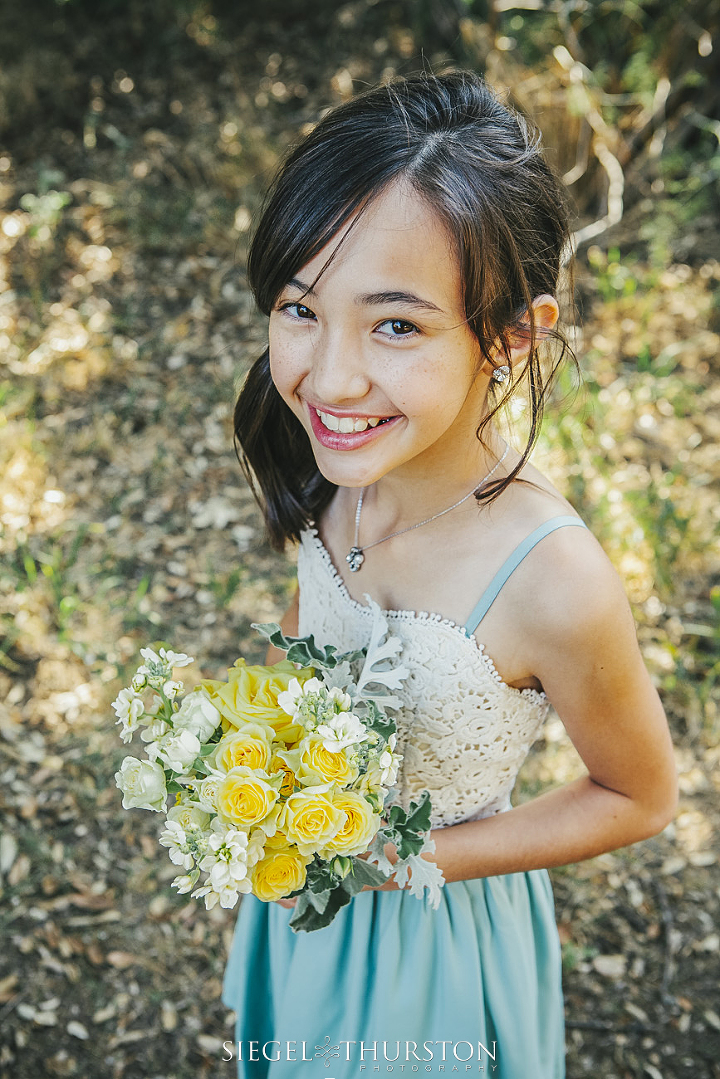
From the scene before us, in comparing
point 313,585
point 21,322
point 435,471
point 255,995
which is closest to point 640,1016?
point 255,995

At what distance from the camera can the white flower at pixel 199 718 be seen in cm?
126

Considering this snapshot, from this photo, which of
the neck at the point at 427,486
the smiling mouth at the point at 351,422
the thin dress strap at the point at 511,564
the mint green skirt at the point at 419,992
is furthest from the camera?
the mint green skirt at the point at 419,992

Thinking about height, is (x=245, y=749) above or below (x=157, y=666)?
Result: below

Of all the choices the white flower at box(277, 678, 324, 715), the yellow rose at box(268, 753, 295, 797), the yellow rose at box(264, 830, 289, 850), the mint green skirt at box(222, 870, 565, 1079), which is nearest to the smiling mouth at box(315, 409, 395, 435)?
the white flower at box(277, 678, 324, 715)

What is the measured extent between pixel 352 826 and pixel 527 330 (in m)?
0.75

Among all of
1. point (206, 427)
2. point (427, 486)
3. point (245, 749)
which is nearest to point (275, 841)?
point (245, 749)

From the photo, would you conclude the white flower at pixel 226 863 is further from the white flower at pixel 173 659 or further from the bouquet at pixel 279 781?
the white flower at pixel 173 659

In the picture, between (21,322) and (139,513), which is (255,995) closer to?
(139,513)

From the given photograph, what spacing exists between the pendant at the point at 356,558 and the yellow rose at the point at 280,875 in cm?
58

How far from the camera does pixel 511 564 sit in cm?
135

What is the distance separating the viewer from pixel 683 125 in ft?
14.4

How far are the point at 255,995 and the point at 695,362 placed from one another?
3232 millimetres

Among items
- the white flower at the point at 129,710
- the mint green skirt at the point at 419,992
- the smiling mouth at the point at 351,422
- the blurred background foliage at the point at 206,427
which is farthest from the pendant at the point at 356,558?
the blurred background foliage at the point at 206,427

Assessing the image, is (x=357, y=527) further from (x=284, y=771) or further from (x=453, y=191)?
(x=453, y=191)
